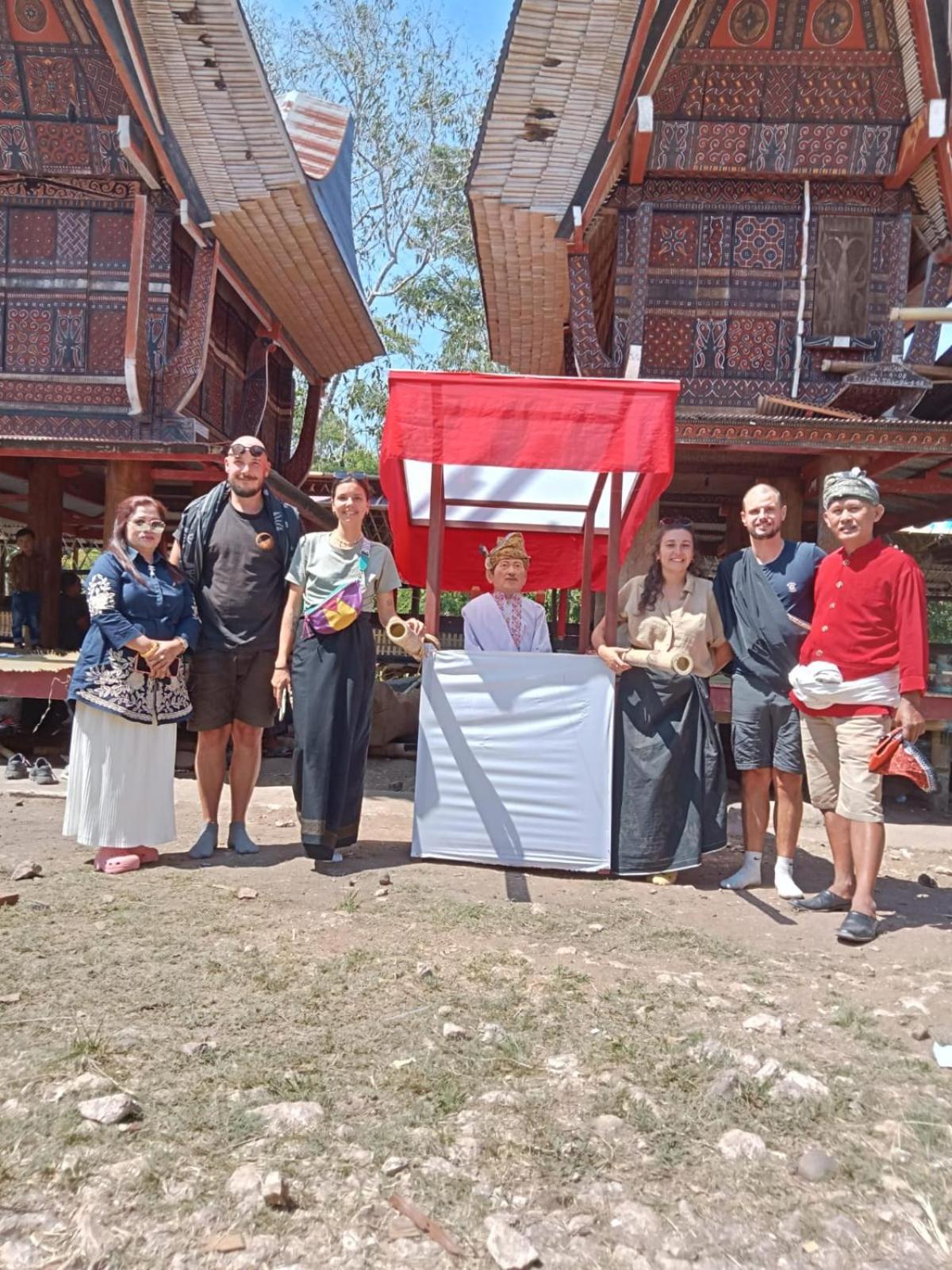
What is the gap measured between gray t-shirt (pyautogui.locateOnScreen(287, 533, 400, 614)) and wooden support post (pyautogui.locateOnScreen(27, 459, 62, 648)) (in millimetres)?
6656

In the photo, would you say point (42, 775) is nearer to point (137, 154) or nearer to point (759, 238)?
point (137, 154)

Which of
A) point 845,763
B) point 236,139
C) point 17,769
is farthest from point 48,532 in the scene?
point 845,763

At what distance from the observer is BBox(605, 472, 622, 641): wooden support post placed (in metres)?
4.47

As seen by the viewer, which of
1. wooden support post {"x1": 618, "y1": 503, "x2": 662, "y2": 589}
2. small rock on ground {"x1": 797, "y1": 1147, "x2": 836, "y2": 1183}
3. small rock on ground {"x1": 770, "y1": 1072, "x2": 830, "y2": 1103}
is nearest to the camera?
small rock on ground {"x1": 797, "y1": 1147, "x2": 836, "y2": 1183}

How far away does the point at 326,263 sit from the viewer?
9453mm

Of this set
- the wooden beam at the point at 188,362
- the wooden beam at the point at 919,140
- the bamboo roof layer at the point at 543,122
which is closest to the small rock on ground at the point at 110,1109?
the wooden beam at the point at 188,362

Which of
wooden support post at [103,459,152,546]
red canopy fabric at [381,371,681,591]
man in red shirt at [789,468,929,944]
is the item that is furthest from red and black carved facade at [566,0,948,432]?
man in red shirt at [789,468,929,944]

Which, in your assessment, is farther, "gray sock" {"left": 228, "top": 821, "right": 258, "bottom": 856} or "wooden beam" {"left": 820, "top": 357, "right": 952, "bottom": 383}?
"wooden beam" {"left": 820, "top": 357, "right": 952, "bottom": 383}

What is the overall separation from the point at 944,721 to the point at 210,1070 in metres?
6.58

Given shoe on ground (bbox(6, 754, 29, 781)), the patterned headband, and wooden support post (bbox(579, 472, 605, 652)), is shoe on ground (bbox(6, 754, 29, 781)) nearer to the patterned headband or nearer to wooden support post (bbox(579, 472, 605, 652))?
wooden support post (bbox(579, 472, 605, 652))

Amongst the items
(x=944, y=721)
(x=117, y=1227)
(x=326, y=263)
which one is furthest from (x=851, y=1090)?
(x=326, y=263)

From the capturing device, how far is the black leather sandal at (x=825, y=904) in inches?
154

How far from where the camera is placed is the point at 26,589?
32.4ft

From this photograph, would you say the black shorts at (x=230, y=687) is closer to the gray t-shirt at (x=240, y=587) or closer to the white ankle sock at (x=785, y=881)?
the gray t-shirt at (x=240, y=587)
